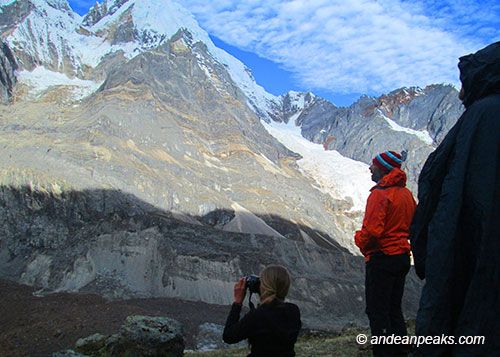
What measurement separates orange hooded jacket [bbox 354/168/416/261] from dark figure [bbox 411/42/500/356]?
1.36 metres

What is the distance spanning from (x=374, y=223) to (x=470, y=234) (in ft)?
5.11

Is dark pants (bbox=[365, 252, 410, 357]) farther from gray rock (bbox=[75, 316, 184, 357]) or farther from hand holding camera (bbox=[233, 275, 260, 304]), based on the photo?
gray rock (bbox=[75, 316, 184, 357])

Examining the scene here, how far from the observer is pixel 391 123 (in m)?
118

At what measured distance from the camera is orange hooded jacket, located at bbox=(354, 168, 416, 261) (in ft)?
12.5

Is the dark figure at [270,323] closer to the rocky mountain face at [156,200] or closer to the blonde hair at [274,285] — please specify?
the blonde hair at [274,285]

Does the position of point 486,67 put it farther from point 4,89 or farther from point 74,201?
point 4,89

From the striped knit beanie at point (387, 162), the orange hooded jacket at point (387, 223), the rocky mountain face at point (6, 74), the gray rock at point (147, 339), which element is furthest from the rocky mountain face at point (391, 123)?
the orange hooded jacket at point (387, 223)

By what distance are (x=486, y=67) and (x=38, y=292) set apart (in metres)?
27.0

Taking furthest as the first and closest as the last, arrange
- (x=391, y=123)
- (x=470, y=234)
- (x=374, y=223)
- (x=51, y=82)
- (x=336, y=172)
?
(x=391, y=123) → (x=336, y=172) → (x=51, y=82) → (x=374, y=223) → (x=470, y=234)

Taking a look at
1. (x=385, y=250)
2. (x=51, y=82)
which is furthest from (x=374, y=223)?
(x=51, y=82)

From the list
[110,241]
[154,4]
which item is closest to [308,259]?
[110,241]

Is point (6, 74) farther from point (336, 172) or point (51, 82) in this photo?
point (336, 172)

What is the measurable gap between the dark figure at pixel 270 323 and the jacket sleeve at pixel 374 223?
1234 millimetres

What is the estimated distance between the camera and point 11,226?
100 ft
